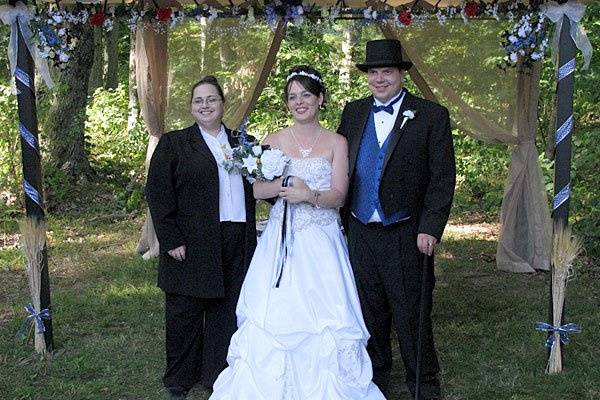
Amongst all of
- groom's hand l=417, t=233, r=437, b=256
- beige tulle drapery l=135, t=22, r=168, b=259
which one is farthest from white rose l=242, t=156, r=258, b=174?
beige tulle drapery l=135, t=22, r=168, b=259

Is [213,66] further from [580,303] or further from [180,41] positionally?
[580,303]

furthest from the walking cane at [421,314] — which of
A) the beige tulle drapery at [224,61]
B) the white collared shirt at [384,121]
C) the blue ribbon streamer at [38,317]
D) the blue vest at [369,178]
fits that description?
the beige tulle drapery at [224,61]

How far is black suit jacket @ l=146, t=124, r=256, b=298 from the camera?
4.52 metres

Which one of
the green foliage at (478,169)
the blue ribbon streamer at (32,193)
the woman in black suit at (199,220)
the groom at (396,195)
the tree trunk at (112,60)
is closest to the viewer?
the groom at (396,195)

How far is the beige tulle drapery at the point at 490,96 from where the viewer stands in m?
7.27

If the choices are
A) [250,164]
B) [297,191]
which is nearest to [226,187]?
[250,164]

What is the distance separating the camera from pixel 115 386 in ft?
16.3

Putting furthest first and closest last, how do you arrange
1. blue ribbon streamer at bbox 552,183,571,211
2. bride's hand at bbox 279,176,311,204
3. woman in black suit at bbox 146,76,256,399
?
blue ribbon streamer at bbox 552,183,571,211 → woman in black suit at bbox 146,76,256,399 → bride's hand at bbox 279,176,311,204

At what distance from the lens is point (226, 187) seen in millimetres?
4566

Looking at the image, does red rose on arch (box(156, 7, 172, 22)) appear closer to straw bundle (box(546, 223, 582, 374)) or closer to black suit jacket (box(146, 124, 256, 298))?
black suit jacket (box(146, 124, 256, 298))

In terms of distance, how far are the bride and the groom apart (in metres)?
0.12

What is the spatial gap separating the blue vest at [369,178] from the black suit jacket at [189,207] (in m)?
0.63

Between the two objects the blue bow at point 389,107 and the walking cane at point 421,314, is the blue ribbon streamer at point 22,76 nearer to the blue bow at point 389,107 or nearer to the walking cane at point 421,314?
the blue bow at point 389,107

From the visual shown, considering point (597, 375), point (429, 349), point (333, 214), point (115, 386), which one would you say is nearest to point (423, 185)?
point (333, 214)
